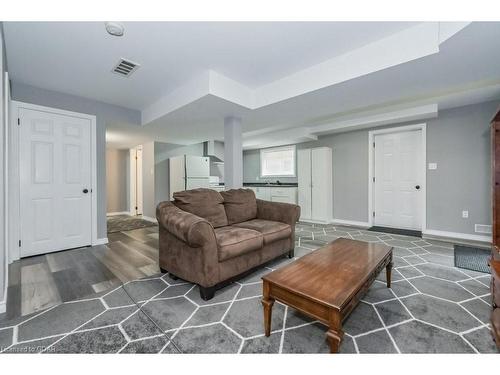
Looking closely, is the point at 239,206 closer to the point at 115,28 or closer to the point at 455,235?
the point at 115,28

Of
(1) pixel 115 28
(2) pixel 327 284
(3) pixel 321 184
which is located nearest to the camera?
(2) pixel 327 284

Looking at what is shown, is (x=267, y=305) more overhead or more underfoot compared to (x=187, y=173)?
more underfoot

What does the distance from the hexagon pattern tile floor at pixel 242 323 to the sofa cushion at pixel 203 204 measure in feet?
2.41

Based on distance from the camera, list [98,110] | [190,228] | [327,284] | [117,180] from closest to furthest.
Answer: [327,284]
[190,228]
[98,110]
[117,180]

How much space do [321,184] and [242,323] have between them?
4.04 meters

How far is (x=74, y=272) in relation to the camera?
8.20 ft

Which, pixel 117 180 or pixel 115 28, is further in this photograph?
pixel 117 180

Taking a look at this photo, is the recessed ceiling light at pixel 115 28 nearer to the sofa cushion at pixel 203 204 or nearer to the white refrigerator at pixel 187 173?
the sofa cushion at pixel 203 204

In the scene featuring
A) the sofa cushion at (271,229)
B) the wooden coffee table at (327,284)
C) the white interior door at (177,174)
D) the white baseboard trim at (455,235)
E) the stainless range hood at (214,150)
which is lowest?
the white baseboard trim at (455,235)

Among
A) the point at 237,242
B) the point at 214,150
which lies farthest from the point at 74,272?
the point at 214,150

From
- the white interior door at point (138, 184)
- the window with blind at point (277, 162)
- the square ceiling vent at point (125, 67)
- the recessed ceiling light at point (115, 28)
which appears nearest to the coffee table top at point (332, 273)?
the recessed ceiling light at point (115, 28)

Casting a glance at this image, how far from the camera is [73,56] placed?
2354 mm

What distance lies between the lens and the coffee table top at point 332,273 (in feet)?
3.97

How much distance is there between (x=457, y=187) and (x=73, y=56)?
5671 mm
